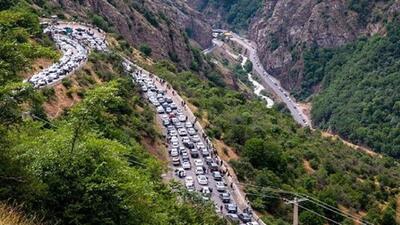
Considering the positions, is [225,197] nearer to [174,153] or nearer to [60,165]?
[174,153]

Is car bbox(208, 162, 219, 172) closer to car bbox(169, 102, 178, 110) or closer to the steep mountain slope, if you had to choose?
car bbox(169, 102, 178, 110)

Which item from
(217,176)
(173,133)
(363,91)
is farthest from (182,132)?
(363,91)

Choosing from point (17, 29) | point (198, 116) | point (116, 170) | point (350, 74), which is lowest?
point (350, 74)

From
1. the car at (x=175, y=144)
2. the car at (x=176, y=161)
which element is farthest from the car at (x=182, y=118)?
the car at (x=176, y=161)

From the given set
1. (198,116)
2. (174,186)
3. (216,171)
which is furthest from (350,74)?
(174,186)

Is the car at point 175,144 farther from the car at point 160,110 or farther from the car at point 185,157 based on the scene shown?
the car at point 160,110

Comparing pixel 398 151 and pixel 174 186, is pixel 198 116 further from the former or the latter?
pixel 398 151
